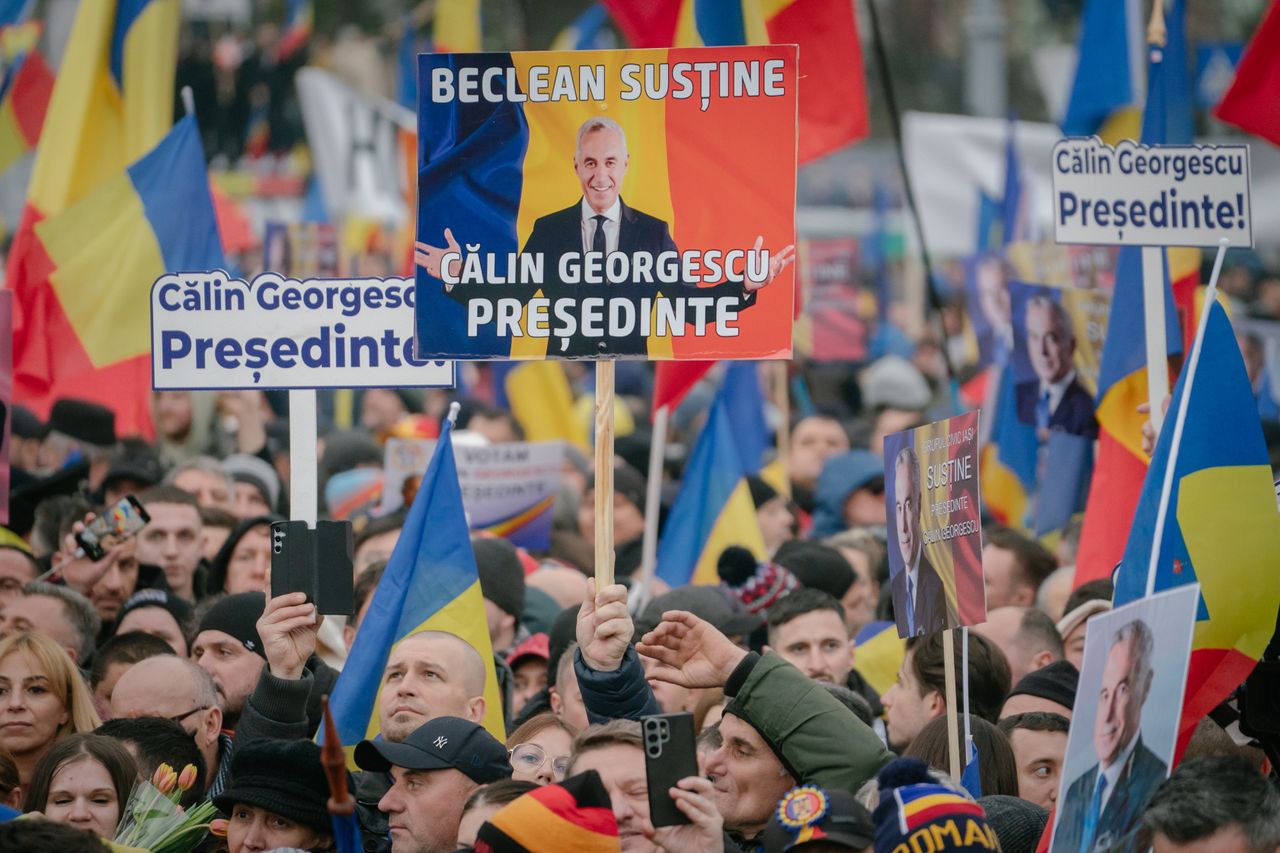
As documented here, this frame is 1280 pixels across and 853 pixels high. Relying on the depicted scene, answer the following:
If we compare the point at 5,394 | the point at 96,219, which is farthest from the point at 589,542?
the point at 5,394

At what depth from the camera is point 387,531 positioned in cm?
856

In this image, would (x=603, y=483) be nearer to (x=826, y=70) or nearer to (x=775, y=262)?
(x=775, y=262)

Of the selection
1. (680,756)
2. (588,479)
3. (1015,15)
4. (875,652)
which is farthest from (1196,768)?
(1015,15)

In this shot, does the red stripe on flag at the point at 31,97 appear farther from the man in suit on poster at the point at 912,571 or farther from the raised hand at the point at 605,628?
the raised hand at the point at 605,628

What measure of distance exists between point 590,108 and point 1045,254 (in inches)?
292

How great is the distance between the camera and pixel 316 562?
17.5 feet

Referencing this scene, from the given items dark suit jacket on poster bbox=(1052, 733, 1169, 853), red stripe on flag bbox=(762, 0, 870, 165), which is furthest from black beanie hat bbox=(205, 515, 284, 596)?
dark suit jacket on poster bbox=(1052, 733, 1169, 853)

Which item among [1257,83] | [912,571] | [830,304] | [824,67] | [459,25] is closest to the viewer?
[912,571]

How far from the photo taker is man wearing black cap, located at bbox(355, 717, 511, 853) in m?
5.32

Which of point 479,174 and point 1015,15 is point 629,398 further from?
point 1015,15

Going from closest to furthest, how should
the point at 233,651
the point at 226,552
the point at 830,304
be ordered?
1. the point at 233,651
2. the point at 226,552
3. the point at 830,304

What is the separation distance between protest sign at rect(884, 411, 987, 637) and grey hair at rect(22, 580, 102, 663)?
3.12 meters

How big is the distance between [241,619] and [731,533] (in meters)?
3.53

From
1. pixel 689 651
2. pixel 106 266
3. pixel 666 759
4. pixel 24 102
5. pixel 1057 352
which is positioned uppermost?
pixel 24 102
